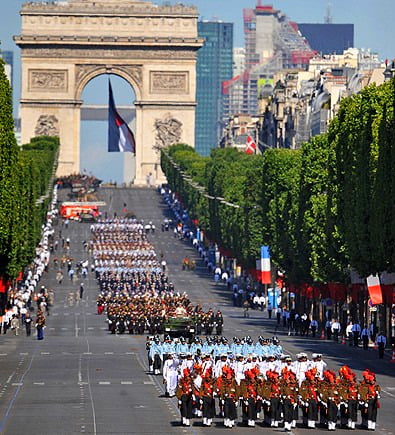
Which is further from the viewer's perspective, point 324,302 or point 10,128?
point 324,302

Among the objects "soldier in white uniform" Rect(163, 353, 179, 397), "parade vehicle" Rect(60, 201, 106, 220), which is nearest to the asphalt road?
"soldier in white uniform" Rect(163, 353, 179, 397)

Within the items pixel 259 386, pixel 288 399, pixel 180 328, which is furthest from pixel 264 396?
pixel 180 328

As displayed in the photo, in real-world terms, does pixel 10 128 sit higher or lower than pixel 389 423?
higher

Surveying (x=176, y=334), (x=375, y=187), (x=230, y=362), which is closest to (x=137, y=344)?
(x=176, y=334)

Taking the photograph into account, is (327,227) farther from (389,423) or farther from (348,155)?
(389,423)

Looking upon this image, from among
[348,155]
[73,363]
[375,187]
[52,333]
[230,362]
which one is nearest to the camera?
[230,362]

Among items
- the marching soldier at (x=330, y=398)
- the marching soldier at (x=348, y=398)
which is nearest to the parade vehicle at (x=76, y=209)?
the marching soldier at (x=348, y=398)

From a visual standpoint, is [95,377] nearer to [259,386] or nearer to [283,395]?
[259,386]

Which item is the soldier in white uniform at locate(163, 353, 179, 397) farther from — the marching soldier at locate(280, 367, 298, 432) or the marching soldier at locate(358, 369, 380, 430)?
the marching soldier at locate(358, 369, 380, 430)
